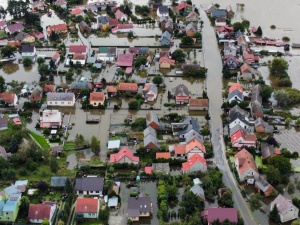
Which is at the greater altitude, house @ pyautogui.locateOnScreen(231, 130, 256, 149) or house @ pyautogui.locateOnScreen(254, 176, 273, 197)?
house @ pyautogui.locateOnScreen(231, 130, 256, 149)

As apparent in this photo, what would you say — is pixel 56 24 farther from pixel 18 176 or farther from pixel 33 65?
pixel 18 176

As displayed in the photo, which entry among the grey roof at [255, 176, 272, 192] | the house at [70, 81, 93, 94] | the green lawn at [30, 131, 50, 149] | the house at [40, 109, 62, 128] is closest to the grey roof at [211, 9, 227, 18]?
the house at [70, 81, 93, 94]

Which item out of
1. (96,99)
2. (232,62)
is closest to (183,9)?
(232,62)

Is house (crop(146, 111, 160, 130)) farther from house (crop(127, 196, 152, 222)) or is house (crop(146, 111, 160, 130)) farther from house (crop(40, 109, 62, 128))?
house (crop(127, 196, 152, 222))

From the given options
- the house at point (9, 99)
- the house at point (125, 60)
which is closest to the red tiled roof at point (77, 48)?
the house at point (125, 60)

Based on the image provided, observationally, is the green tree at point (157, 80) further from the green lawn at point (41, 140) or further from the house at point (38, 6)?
the house at point (38, 6)

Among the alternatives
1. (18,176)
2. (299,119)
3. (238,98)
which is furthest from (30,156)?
(299,119)
